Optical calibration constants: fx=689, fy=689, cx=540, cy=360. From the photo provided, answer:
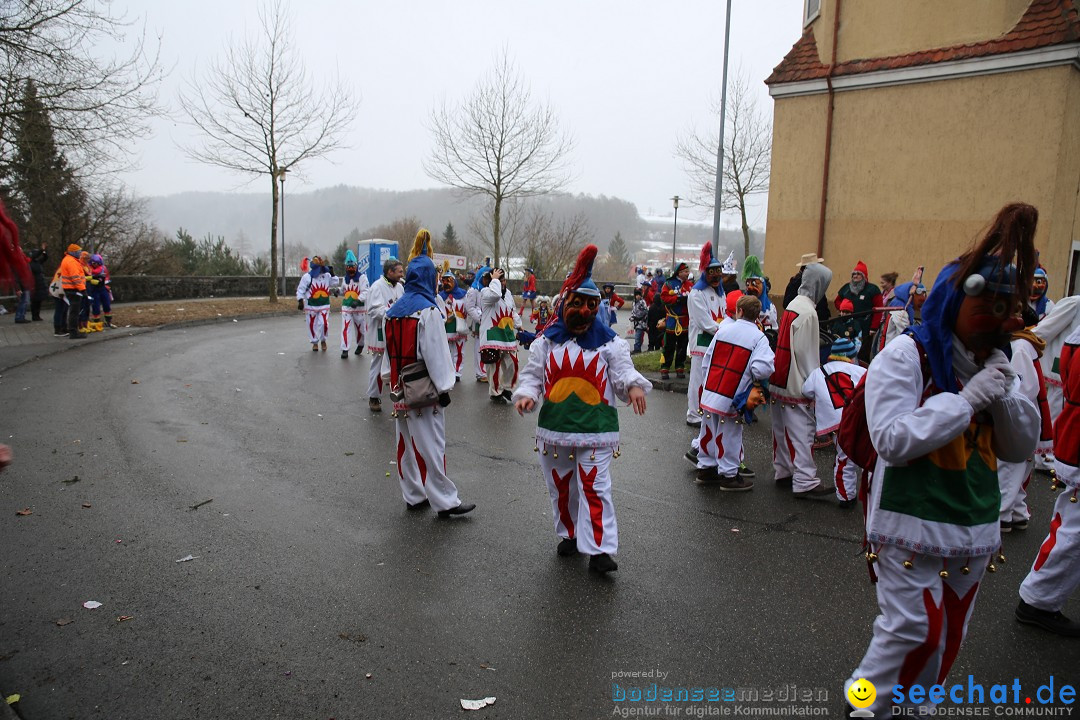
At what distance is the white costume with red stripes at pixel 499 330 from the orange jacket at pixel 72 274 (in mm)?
10187

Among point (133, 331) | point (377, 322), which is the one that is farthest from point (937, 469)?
point (133, 331)

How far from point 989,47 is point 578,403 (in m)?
12.6

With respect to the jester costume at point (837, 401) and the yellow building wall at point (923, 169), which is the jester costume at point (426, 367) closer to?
the jester costume at point (837, 401)

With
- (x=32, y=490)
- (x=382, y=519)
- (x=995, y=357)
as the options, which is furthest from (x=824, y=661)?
(x=32, y=490)

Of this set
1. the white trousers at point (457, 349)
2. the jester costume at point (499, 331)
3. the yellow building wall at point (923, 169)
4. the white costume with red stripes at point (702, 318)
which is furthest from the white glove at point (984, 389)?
the yellow building wall at point (923, 169)

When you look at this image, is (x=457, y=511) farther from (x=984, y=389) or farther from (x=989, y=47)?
(x=989, y=47)

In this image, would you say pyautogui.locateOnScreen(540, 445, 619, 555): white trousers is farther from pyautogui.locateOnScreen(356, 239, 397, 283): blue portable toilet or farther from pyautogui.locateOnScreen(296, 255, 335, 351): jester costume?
pyautogui.locateOnScreen(356, 239, 397, 283): blue portable toilet

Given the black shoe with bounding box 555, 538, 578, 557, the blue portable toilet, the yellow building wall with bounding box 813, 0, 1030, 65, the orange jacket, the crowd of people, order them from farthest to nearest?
the blue portable toilet
the orange jacket
the yellow building wall with bounding box 813, 0, 1030, 65
the black shoe with bounding box 555, 538, 578, 557
the crowd of people

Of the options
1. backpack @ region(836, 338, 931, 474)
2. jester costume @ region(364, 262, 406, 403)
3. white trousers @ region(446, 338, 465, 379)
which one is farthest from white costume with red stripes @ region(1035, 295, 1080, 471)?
white trousers @ region(446, 338, 465, 379)

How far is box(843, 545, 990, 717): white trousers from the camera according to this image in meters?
2.77

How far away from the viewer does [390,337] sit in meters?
5.81

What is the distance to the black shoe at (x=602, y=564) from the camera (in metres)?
4.65

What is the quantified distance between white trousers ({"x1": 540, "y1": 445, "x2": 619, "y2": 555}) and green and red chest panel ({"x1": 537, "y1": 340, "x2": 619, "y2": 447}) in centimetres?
11

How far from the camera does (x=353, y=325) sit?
15.6m
